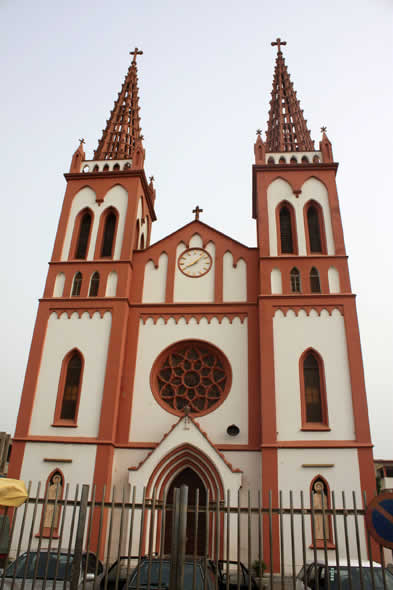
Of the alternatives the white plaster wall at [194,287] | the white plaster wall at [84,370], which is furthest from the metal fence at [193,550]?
the white plaster wall at [194,287]

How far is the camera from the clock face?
1856cm

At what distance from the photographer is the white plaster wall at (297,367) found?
48.9 ft

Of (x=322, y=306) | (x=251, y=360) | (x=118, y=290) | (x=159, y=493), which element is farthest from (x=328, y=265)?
(x=159, y=493)

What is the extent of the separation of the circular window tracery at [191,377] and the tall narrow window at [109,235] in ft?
16.7

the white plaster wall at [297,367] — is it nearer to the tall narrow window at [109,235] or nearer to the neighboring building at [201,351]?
the neighboring building at [201,351]

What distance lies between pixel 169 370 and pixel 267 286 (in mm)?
4660

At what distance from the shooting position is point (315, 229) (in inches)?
748

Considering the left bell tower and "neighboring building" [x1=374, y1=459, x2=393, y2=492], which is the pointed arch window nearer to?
the left bell tower

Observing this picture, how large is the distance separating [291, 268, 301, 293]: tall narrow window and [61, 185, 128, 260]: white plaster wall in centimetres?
681

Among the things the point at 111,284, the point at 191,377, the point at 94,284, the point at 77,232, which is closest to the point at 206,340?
the point at 191,377

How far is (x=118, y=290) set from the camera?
59.1ft

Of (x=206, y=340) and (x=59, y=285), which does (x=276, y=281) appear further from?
(x=59, y=285)

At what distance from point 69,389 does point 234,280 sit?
7.19 m

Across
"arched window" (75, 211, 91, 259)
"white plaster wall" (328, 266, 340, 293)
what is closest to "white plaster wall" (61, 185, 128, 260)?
"arched window" (75, 211, 91, 259)
